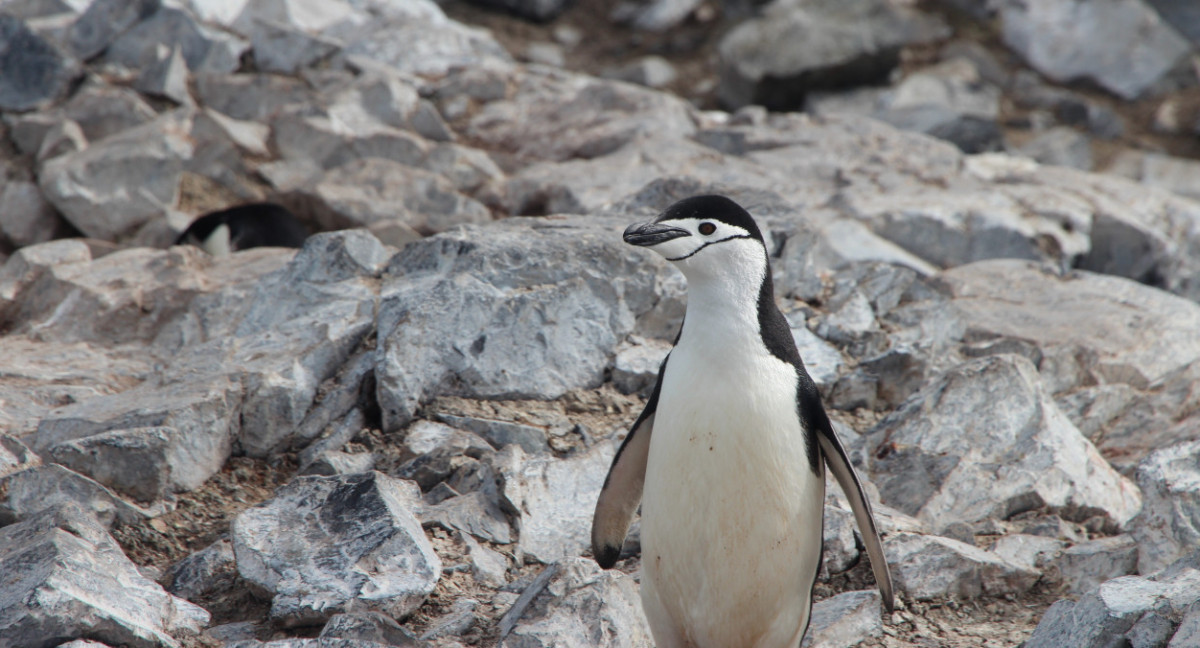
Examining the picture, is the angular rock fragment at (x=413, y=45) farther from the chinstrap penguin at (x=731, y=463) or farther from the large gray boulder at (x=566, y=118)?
the chinstrap penguin at (x=731, y=463)

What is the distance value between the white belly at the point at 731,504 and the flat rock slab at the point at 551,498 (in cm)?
59

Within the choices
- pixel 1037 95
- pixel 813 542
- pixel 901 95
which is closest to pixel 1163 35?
pixel 1037 95

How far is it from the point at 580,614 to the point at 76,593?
1.25 metres

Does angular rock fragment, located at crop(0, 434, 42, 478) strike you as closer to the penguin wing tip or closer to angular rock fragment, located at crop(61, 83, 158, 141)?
the penguin wing tip

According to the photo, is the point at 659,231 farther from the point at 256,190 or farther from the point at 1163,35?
the point at 1163,35

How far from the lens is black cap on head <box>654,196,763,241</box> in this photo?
8.48ft

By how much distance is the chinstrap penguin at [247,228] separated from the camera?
621 cm

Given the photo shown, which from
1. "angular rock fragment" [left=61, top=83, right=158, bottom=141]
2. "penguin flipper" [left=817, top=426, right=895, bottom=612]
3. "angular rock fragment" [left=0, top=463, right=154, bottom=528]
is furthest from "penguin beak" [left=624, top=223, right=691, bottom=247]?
"angular rock fragment" [left=61, top=83, right=158, bottom=141]

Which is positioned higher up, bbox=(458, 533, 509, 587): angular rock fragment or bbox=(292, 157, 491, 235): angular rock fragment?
bbox=(458, 533, 509, 587): angular rock fragment

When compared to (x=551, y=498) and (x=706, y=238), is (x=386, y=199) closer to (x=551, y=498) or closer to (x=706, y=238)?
(x=551, y=498)

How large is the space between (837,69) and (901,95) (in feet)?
2.68

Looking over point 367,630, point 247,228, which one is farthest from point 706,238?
point 247,228

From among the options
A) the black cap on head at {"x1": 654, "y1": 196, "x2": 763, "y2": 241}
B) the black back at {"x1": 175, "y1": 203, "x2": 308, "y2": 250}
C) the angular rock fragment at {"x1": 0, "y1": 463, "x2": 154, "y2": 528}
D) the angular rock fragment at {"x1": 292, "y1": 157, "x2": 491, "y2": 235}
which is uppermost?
the black cap on head at {"x1": 654, "y1": 196, "x2": 763, "y2": 241}

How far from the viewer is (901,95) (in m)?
11.3
